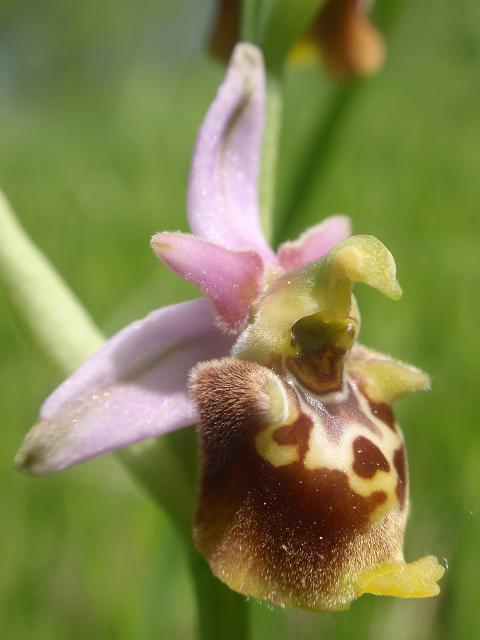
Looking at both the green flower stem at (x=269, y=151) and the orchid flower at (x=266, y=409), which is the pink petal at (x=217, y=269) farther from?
the green flower stem at (x=269, y=151)

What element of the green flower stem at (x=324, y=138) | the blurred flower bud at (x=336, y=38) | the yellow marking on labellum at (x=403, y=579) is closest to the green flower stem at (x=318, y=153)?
the green flower stem at (x=324, y=138)

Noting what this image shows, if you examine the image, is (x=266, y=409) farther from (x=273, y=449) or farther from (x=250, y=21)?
(x=250, y=21)

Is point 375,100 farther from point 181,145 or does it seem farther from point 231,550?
point 231,550

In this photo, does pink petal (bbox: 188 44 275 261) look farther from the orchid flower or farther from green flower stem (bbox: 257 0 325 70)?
green flower stem (bbox: 257 0 325 70)

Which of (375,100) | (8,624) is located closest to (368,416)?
(8,624)

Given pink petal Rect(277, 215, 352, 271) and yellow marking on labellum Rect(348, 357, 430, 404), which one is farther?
pink petal Rect(277, 215, 352, 271)

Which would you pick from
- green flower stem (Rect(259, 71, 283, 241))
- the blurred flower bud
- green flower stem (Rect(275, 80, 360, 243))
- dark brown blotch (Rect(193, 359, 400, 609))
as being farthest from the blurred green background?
green flower stem (Rect(259, 71, 283, 241))

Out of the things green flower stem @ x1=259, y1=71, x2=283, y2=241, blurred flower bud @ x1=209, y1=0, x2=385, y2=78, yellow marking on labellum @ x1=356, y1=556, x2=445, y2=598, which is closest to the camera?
yellow marking on labellum @ x1=356, y1=556, x2=445, y2=598
